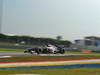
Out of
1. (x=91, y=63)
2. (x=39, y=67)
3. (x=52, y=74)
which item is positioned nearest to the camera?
(x=52, y=74)

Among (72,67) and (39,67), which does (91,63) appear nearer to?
(72,67)

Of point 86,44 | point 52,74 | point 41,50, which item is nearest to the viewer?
point 52,74

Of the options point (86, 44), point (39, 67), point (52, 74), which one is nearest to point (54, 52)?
point (39, 67)

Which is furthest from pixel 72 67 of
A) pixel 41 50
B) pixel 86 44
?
pixel 86 44

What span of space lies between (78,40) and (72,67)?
57.2 metres

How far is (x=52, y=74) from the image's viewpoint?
420 inches

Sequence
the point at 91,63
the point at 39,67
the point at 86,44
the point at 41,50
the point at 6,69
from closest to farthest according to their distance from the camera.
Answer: the point at 6,69 → the point at 39,67 → the point at 91,63 → the point at 41,50 → the point at 86,44

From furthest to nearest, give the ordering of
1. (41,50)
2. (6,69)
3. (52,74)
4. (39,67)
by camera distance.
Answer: (41,50)
(39,67)
(6,69)
(52,74)

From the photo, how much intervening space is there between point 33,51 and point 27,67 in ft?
47.1

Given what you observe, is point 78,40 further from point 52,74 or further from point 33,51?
point 52,74

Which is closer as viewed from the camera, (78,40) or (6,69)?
(6,69)

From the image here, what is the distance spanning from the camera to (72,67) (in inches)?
563

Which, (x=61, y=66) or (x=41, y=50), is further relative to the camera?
(x=41, y=50)

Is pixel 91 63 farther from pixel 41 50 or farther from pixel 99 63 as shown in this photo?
pixel 41 50
